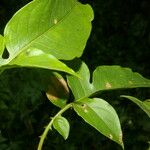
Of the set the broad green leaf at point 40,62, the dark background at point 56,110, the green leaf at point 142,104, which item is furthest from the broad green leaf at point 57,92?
the dark background at point 56,110

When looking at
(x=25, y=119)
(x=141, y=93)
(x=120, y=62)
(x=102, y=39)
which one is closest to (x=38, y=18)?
(x=25, y=119)

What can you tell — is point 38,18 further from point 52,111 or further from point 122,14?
point 122,14

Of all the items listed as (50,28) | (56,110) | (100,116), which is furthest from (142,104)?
(56,110)

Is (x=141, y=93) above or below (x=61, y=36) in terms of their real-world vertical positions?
below

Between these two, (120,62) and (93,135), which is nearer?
(93,135)

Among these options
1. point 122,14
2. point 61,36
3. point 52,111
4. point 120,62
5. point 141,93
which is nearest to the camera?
point 61,36

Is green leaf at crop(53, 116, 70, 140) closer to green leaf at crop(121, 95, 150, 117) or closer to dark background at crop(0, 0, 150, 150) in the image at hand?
green leaf at crop(121, 95, 150, 117)

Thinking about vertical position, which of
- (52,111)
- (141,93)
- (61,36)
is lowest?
(141,93)
